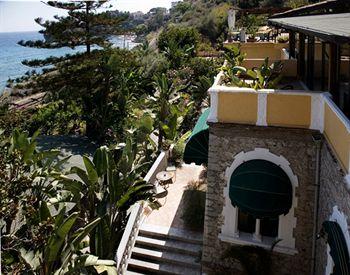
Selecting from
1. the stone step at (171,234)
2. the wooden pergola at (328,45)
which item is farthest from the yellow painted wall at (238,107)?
the stone step at (171,234)

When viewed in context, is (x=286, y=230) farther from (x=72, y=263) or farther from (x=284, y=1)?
(x=284, y=1)

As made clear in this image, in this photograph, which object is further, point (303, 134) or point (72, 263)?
point (72, 263)

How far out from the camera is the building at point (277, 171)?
791cm

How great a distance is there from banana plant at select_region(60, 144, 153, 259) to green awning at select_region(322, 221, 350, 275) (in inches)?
231

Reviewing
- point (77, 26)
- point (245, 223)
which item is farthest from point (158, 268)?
point (77, 26)

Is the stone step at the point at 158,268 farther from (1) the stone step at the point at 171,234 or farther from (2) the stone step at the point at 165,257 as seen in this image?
(1) the stone step at the point at 171,234

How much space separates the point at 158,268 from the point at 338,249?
6.24m

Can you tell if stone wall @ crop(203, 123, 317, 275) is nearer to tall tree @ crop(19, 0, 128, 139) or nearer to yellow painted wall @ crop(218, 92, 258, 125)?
yellow painted wall @ crop(218, 92, 258, 125)

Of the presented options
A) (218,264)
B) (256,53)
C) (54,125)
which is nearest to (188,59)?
(54,125)

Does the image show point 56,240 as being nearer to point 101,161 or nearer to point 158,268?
point 101,161

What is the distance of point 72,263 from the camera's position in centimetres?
926

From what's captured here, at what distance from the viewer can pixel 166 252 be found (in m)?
11.4

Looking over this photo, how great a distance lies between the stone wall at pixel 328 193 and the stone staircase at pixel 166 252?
12.3 feet

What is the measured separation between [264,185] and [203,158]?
2.67 m
